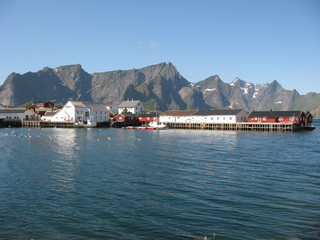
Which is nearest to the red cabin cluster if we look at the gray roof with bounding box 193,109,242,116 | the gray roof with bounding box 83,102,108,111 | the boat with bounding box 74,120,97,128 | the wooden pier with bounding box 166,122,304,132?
the gray roof with bounding box 83,102,108,111

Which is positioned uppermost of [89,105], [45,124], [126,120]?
[89,105]

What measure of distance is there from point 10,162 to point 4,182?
1002 centimetres

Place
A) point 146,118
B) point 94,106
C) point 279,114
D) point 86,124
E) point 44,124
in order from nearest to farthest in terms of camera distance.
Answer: point 279,114
point 86,124
point 44,124
point 146,118
point 94,106

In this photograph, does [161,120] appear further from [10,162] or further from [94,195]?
[94,195]

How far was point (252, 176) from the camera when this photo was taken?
25969mm

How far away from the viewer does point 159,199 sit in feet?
64.7

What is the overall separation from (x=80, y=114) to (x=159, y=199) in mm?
100507

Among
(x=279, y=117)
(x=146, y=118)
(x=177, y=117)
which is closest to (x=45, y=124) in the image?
(x=146, y=118)

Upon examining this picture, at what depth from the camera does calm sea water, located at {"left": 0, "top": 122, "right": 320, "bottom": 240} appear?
49.2 ft

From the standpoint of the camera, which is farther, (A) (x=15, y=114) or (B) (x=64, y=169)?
(A) (x=15, y=114)

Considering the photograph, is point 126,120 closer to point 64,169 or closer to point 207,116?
point 207,116

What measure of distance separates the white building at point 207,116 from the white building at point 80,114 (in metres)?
25.3

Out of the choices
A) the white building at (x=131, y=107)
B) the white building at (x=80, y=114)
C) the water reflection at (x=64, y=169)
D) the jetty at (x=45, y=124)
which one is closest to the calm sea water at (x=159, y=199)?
the water reflection at (x=64, y=169)

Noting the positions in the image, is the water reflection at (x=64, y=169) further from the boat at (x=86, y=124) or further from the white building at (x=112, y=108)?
the white building at (x=112, y=108)
